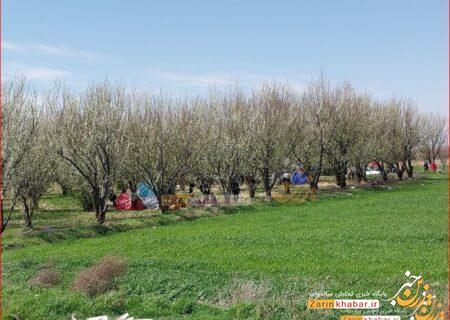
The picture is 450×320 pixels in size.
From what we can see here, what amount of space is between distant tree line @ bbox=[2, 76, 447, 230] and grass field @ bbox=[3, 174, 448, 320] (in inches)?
105

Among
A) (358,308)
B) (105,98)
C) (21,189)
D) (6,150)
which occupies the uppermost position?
(105,98)

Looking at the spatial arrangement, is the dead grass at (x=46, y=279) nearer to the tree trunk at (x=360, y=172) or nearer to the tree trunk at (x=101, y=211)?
the tree trunk at (x=101, y=211)

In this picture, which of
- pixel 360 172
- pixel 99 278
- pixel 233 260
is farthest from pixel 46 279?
pixel 360 172

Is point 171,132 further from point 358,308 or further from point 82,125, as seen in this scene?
point 358,308

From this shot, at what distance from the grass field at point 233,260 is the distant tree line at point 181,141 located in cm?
267

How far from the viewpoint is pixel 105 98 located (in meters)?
22.2

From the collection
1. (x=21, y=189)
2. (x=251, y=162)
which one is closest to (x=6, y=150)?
(x=21, y=189)

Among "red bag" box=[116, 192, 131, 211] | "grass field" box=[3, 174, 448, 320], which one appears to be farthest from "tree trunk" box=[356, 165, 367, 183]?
"red bag" box=[116, 192, 131, 211]

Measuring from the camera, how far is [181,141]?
26562mm

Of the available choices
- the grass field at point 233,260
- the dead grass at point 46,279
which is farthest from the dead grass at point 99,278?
the dead grass at point 46,279

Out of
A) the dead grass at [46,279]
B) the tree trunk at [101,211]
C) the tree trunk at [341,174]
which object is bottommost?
the dead grass at [46,279]

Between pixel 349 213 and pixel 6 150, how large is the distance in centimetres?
1302

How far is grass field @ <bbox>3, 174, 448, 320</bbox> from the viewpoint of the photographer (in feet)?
27.9

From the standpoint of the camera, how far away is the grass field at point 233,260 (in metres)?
8.49
